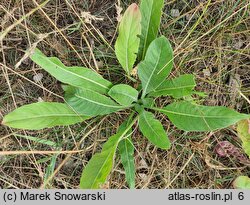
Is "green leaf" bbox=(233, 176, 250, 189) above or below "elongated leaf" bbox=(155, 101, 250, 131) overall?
below

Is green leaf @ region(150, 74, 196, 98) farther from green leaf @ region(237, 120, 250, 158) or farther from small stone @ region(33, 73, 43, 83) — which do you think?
small stone @ region(33, 73, 43, 83)

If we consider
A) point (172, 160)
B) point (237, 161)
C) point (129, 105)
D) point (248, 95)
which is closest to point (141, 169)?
point (172, 160)

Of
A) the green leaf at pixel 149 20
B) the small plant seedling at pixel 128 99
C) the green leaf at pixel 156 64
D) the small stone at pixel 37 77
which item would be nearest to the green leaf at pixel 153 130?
the small plant seedling at pixel 128 99

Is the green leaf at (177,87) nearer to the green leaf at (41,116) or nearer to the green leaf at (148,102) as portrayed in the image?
the green leaf at (148,102)

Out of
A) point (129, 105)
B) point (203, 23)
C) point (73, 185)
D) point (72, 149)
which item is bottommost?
point (73, 185)

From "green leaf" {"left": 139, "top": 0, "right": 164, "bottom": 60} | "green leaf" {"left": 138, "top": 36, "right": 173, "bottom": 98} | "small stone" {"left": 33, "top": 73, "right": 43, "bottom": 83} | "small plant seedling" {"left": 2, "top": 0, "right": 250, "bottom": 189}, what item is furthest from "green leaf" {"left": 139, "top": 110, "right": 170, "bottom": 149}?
"small stone" {"left": 33, "top": 73, "right": 43, "bottom": 83}

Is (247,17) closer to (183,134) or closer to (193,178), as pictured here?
(183,134)
